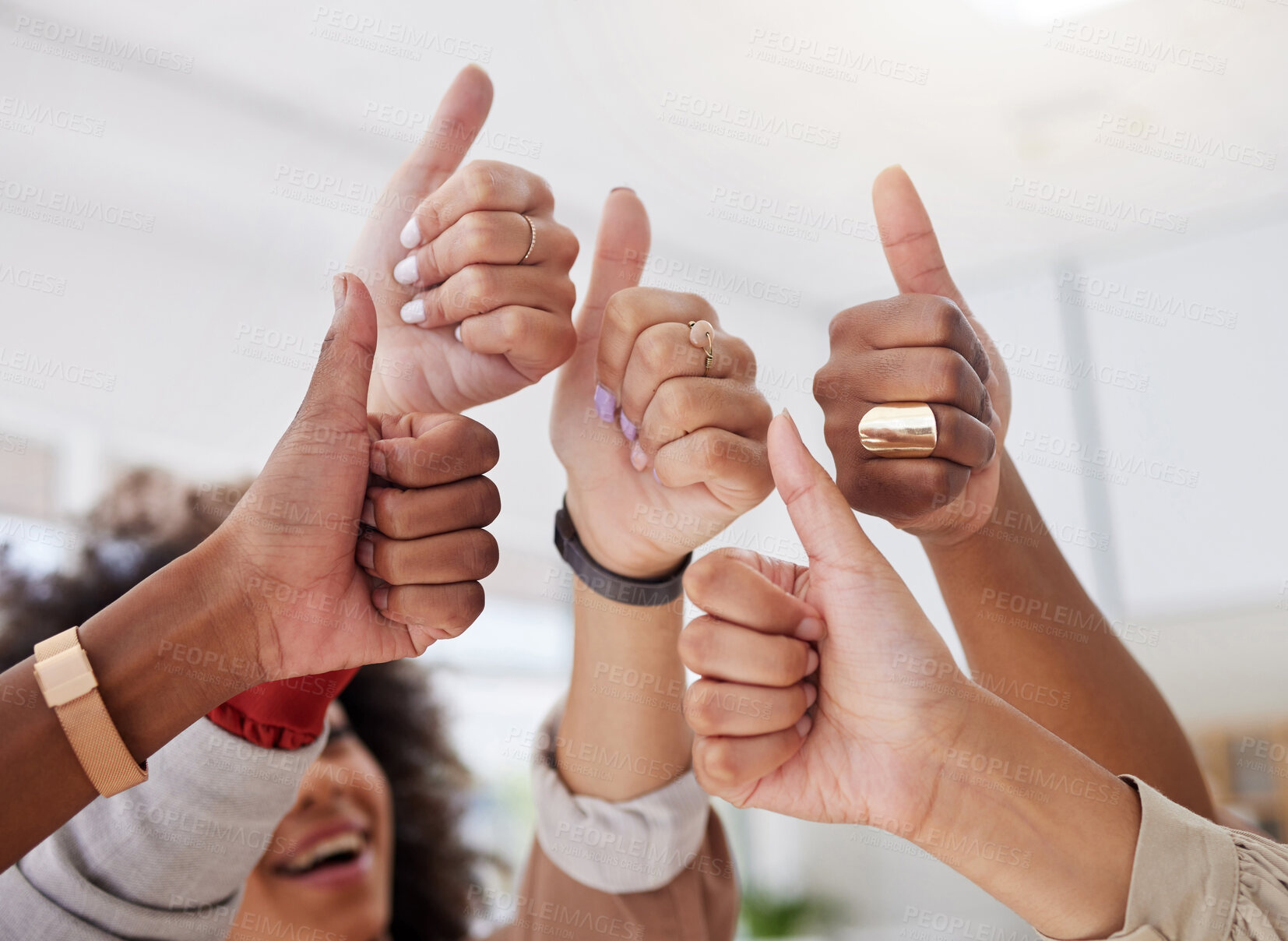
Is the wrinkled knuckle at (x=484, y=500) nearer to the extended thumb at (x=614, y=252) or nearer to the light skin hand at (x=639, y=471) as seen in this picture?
the light skin hand at (x=639, y=471)

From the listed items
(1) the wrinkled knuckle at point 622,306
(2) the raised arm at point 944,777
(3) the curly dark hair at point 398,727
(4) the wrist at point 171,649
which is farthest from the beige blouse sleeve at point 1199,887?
(3) the curly dark hair at point 398,727

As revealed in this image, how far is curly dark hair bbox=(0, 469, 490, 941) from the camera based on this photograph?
1.85 metres

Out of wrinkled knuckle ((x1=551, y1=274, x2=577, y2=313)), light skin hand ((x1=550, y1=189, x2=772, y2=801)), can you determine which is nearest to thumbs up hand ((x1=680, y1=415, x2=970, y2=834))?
light skin hand ((x1=550, y1=189, x2=772, y2=801))

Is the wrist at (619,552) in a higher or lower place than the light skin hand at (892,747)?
higher

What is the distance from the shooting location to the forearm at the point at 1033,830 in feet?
2.27

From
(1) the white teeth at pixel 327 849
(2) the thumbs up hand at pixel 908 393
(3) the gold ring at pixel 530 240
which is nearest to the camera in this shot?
(2) the thumbs up hand at pixel 908 393

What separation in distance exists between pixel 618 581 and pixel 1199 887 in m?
0.66

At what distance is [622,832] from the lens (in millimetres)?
1193

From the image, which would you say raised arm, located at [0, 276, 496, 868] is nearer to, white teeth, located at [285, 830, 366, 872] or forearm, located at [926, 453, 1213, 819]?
forearm, located at [926, 453, 1213, 819]

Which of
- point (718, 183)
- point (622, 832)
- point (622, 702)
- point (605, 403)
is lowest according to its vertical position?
point (622, 832)

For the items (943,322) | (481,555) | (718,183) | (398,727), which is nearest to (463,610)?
(481,555)

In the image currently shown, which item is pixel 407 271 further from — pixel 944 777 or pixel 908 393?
pixel 944 777

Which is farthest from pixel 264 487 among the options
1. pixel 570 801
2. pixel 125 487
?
pixel 125 487

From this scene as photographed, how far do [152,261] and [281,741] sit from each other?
2.19 meters
